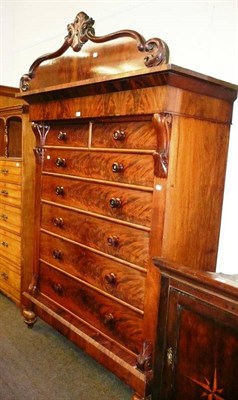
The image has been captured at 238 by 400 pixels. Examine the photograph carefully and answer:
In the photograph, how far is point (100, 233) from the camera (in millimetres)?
1862

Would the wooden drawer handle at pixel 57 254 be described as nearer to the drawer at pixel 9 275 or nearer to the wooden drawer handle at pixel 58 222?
the wooden drawer handle at pixel 58 222

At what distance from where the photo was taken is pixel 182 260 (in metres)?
1.63

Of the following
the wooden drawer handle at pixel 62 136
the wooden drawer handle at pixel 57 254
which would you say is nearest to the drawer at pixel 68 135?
the wooden drawer handle at pixel 62 136

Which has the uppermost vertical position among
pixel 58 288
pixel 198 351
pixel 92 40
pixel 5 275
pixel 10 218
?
pixel 92 40

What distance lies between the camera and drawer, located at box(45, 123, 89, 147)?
196 cm

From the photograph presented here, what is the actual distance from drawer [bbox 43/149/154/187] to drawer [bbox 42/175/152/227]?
0.06 metres

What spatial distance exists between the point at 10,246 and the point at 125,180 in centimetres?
160

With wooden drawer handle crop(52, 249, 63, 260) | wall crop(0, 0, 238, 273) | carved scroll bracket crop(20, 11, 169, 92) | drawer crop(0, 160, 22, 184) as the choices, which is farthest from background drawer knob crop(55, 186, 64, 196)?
wall crop(0, 0, 238, 273)

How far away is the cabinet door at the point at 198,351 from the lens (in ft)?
3.95

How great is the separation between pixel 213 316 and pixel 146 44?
4.03 feet

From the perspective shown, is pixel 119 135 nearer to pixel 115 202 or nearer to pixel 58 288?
pixel 115 202

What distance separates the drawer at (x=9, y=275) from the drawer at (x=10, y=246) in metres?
0.06

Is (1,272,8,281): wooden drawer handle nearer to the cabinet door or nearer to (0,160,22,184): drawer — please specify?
(0,160,22,184): drawer

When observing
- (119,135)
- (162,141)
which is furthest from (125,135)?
(162,141)
